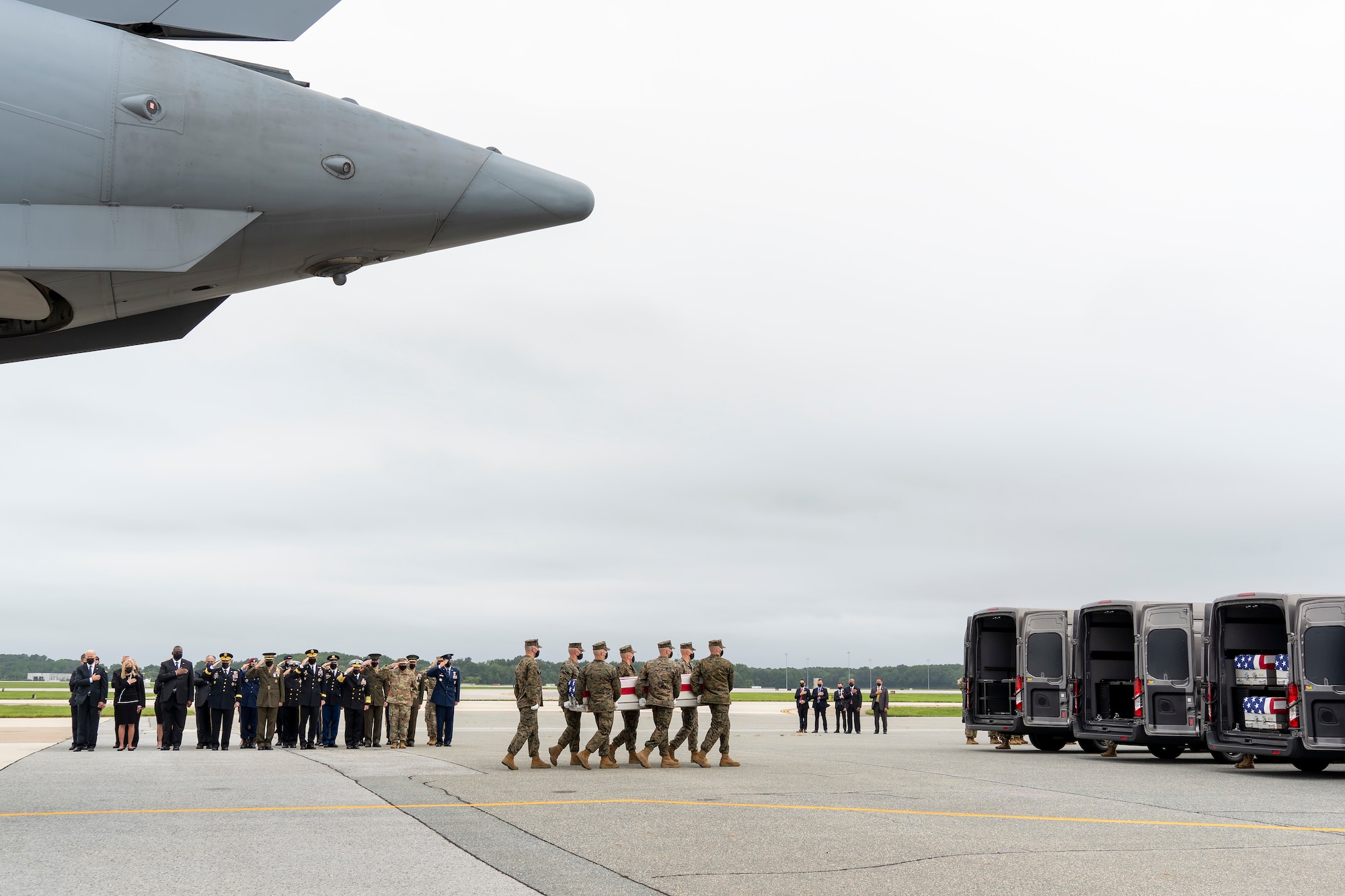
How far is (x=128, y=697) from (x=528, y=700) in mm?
8632

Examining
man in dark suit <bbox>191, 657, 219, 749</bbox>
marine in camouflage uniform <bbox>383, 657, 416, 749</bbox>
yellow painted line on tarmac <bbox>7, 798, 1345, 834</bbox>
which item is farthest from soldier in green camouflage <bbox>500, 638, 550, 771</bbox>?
man in dark suit <bbox>191, 657, 219, 749</bbox>

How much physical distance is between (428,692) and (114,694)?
5543 mm

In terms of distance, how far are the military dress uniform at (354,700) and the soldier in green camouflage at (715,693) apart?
7104mm

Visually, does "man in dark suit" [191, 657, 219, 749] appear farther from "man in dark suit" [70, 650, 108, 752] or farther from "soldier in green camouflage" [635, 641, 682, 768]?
"soldier in green camouflage" [635, 641, 682, 768]

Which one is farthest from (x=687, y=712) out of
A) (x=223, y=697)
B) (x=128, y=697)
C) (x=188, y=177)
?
(x=188, y=177)

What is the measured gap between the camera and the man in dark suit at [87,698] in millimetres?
18969

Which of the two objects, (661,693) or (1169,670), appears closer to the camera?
(661,693)

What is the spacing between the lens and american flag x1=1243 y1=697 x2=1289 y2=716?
49.3ft

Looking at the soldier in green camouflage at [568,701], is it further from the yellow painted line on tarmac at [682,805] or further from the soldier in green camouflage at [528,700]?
the yellow painted line on tarmac at [682,805]

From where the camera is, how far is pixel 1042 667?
19.9 meters

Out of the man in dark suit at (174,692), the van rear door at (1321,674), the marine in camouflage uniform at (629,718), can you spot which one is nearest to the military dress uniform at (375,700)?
the man in dark suit at (174,692)

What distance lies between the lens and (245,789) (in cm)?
1212

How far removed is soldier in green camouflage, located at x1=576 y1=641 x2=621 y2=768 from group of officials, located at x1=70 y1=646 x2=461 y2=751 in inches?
239

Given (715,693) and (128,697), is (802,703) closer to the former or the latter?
(715,693)
